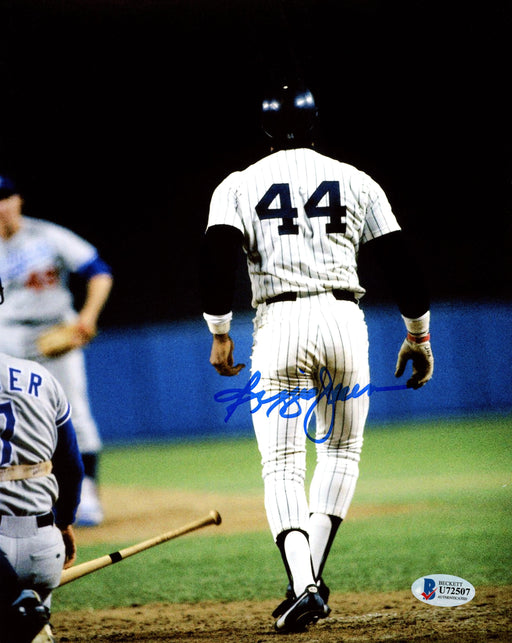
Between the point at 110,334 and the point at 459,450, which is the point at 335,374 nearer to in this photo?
the point at 459,450

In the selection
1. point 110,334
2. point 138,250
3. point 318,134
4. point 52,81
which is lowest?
point 110,334

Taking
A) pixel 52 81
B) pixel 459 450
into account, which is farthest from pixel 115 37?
pixel 459 450

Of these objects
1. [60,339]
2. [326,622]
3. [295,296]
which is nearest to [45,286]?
[60,339]

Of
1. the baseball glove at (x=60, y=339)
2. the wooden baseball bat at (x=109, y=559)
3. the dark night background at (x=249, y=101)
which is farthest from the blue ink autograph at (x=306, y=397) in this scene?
the baseball glove at (x=60, y=339)

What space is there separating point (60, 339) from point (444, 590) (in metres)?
1.68

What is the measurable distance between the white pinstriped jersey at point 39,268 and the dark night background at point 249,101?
0.07 meters

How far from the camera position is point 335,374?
2279 mm

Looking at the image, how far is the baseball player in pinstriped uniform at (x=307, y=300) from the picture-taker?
7.34 ft

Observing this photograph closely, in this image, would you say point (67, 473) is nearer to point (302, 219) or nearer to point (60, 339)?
point (60, 339)

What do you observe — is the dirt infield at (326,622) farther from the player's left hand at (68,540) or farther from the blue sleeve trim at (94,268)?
the blue sleeve trim at (94,268)

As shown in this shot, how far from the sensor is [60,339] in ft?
10.0

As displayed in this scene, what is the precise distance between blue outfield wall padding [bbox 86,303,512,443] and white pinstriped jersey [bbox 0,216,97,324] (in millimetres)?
606

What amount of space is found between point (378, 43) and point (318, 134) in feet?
1.43

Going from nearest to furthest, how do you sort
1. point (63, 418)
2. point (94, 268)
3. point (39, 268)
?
point (63, 418) → point (39, 268) → point (94, 268)
